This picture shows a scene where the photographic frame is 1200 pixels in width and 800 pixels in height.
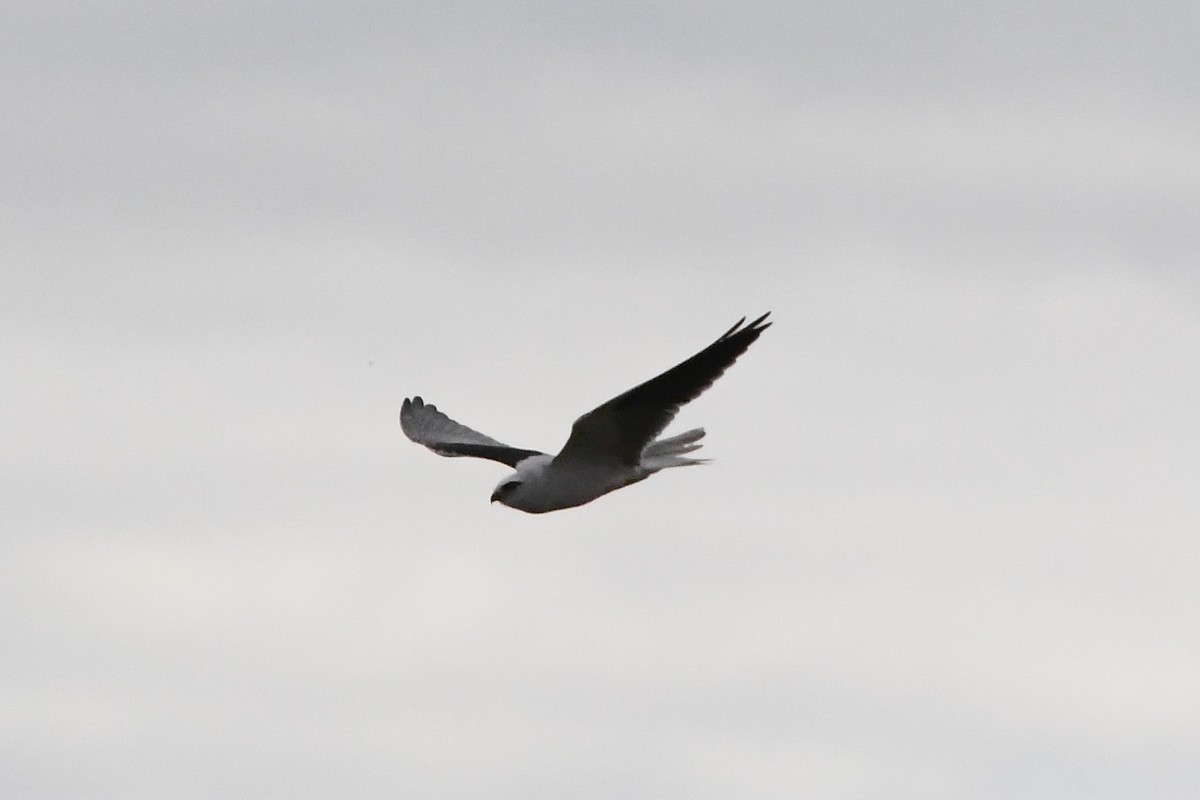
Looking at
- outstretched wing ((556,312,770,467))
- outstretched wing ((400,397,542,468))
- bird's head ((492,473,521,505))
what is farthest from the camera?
outstretched wing ((400,397,542,468))

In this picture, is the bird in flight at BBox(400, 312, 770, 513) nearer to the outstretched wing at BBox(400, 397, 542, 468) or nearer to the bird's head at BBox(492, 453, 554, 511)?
the bird's head at BBox(492, 453, 554, 511)

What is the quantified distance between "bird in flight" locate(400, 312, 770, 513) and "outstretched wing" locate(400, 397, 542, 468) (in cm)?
172

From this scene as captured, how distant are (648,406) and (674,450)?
117 centimetres

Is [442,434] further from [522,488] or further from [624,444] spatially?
[624,444]

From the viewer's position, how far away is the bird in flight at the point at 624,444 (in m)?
15.6

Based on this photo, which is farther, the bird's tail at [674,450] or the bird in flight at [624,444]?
the bird's tail at [674,450]

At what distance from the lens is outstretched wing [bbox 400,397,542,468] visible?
19578 millimetres

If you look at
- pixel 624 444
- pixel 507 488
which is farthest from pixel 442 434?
pixel 624 444

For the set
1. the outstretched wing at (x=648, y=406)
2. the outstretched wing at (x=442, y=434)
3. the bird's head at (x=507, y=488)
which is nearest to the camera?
the outstretched wing at (x=648, y=406)

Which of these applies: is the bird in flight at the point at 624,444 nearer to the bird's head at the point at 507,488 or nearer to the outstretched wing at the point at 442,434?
the bird's head at the point at 507,488

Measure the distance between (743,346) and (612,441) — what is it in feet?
4.17

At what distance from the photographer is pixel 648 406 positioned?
1585cm

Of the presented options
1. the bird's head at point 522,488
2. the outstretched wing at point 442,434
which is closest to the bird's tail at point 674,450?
the bird's head at point 522,488

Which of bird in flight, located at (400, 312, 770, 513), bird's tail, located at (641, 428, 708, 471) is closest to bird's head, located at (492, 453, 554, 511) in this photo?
bird in flight, located at (400, 312, 770, 513)
